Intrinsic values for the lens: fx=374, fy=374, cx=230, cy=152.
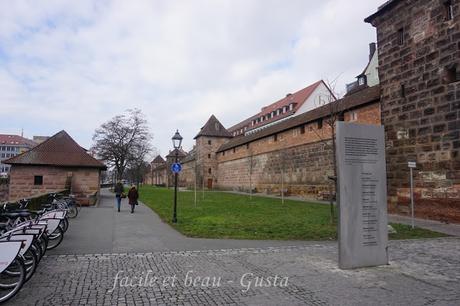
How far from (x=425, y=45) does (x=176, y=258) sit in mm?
13590

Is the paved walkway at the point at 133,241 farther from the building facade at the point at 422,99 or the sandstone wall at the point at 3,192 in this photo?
the sandstone wall at the point at 3,192

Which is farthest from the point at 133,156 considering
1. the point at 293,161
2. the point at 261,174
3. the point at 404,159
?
the point at 404,159

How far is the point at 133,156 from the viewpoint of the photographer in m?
47.6

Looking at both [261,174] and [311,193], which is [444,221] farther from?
[261,174]

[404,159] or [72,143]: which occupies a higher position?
[72,143]

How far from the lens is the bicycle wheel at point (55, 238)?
8819mm

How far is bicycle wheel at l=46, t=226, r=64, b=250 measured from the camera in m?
8.82

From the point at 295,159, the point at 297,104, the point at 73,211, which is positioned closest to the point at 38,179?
the point at 73,211

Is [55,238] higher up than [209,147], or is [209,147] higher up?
[209,147]

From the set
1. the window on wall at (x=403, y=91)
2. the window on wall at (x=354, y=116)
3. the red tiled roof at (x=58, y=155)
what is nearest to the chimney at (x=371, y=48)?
the window on wall at (x=354, y=116)

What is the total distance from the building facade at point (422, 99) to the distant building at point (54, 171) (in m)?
19.0

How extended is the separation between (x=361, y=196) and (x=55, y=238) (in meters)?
7.05

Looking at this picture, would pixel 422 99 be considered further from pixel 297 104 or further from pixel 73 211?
pixel 297 104

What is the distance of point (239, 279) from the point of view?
6168mm
